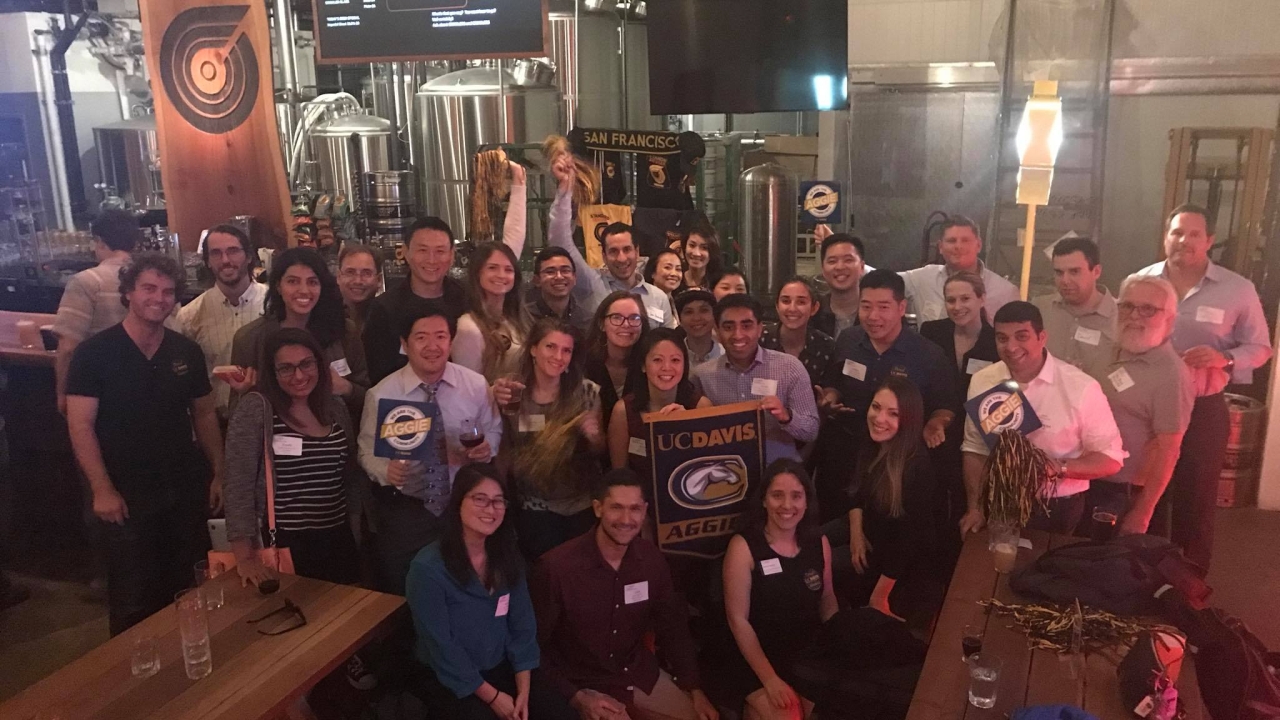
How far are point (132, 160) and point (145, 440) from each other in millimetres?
6685

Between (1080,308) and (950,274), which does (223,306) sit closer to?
(950,274)

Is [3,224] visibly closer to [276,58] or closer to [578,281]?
[276,58]

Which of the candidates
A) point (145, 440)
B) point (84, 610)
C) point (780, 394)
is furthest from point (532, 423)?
point (84, 610)

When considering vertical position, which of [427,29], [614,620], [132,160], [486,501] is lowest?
[614,620]

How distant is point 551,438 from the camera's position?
125 inches

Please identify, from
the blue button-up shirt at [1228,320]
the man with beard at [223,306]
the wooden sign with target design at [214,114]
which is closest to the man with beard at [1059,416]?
the blue button-up shirt at [1228,320]

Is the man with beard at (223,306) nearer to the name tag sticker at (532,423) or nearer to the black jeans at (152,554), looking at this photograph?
the black jeans at (152,554)

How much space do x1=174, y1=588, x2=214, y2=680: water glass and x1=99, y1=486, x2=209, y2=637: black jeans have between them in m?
1.14

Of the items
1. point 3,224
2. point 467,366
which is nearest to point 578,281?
point 467,366

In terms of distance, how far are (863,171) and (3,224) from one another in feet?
23.8

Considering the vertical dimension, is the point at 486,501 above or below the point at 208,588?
above

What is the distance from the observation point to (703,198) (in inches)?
254

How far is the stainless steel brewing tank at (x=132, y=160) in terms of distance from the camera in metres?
8.70

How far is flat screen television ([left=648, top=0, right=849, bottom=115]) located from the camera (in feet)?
18.1
